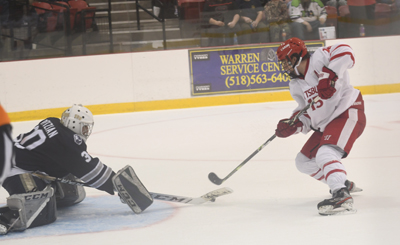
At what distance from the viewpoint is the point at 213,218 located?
8.36 feet

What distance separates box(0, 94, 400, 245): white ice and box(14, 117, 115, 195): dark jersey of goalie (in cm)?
26

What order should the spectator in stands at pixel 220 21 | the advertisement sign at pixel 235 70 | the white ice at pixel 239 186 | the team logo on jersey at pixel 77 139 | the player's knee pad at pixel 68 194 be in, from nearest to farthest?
the white ice at pixel 239 186
the team logo on jersey at pixel 77 139
the player's knee pad at pixel 68 194
the advertisement sign at pixel 235 70
the spectator in stands at pixel 220 21

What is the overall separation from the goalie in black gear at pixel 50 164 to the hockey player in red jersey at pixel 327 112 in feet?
3.27

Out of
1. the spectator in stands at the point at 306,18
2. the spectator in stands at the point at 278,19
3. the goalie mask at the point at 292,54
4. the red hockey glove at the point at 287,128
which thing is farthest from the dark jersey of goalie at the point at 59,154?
the spectator in stands at the point at 306,18

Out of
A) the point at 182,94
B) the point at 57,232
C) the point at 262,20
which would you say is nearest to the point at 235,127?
the point at 182,94

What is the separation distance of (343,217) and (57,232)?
1.42 m

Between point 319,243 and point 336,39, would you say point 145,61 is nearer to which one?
point 336,39

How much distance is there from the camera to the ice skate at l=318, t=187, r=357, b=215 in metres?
2.40

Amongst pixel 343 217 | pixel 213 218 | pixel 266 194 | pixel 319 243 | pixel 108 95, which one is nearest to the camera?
pixel 319 243

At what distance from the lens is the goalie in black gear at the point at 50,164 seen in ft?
8.02

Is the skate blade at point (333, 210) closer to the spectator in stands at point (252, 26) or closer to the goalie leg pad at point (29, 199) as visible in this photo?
the goalie leg pad at point (29, 199)

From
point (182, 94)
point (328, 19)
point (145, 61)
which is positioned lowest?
point (182, 94)

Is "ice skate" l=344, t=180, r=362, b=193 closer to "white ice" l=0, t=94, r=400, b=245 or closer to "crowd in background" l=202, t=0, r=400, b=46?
"white ice" l=0, t=94, r=400, b=245

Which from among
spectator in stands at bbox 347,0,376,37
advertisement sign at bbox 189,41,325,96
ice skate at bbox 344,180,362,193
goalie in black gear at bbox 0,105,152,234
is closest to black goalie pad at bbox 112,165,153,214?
goalie in black gear at bbox 0,105,152,234
